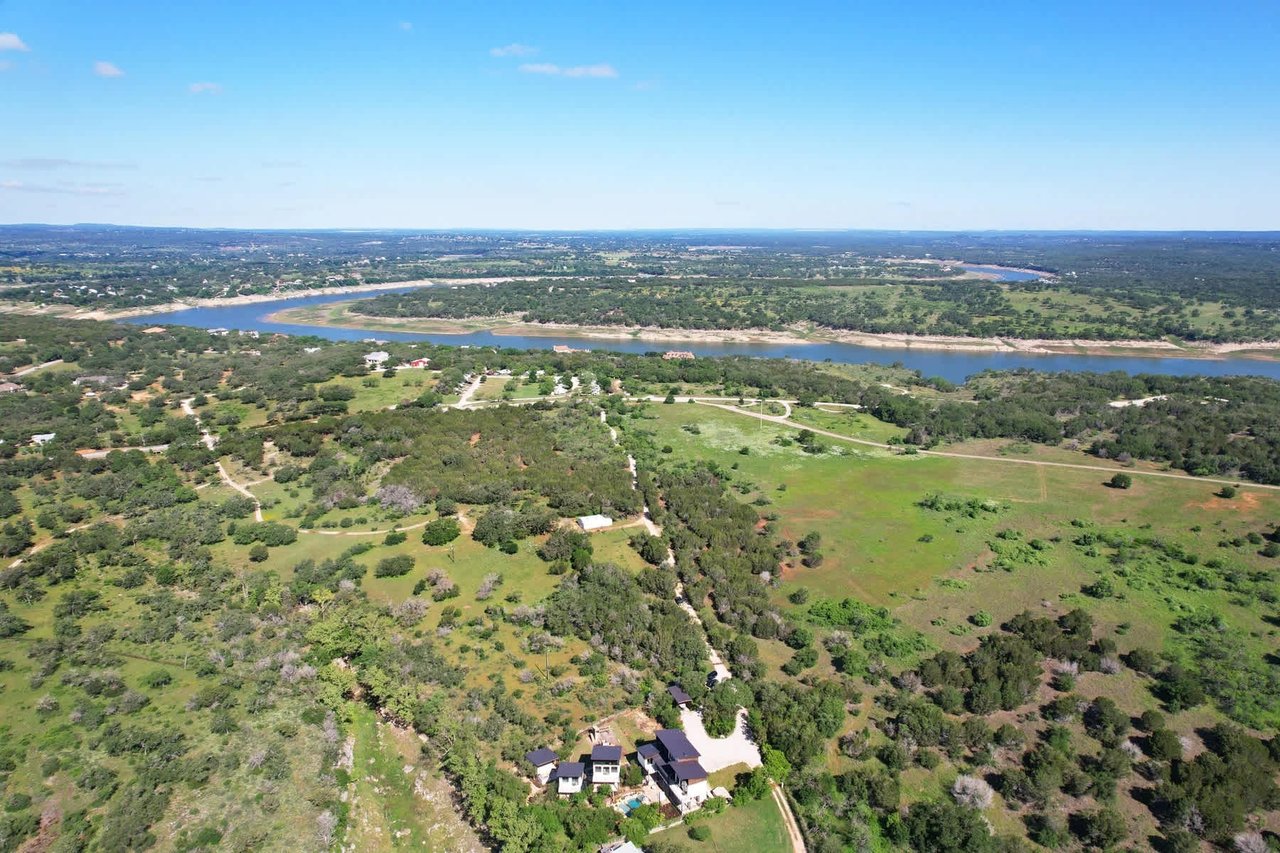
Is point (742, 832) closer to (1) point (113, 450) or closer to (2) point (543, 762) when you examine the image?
(2) point (543, 762)

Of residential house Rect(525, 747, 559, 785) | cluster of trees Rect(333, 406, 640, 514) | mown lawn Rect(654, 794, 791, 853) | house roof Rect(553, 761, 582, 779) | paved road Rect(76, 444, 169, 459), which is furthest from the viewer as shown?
paved road Rect(76, 444, 169, 459)

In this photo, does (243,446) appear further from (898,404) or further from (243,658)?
(898,404)

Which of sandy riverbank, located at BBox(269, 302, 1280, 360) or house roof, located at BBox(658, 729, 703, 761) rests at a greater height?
house roof, located at BBox(658, 729, 703, 761)

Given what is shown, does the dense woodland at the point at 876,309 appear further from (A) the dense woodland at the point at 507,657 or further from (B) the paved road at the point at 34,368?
(A) the dense woodland at the point at 507,657

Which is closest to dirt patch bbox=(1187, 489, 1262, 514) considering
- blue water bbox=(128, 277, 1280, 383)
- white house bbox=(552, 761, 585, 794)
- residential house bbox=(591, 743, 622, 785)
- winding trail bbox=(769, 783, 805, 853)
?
winding trail bbox=(769, 783, 805, 853)

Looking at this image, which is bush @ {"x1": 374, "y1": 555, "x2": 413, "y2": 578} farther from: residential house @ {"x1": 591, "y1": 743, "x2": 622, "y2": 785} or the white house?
residential house @ {"x1": 591, "y1": 743, "x2": 622, "y2": 785}

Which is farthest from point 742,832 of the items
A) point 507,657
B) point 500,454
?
point 500,454
